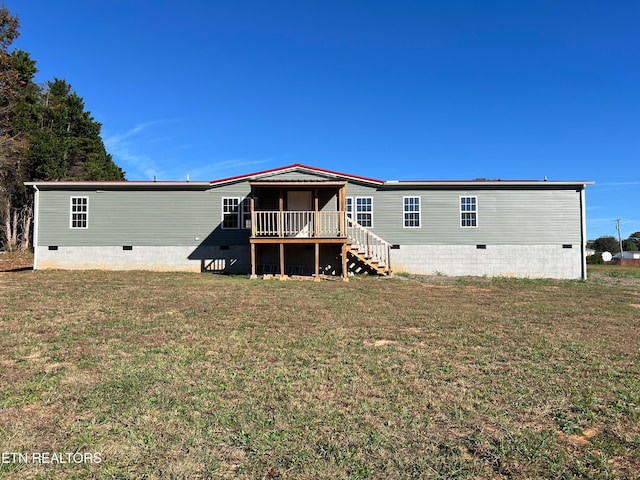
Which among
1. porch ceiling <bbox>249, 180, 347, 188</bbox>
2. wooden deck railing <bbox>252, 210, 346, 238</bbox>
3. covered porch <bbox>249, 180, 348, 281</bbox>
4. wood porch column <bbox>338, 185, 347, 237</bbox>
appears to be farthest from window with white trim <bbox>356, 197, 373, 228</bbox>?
porch ceiling <bbox>249, 180, 347, 188</bbox>

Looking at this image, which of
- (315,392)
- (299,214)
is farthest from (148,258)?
(315,392)

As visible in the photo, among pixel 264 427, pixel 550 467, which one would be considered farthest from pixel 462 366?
pixel 264 427

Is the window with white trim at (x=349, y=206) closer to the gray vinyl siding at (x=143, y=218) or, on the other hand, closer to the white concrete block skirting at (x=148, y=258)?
the gray vinyl siding at (x=143, y=218)

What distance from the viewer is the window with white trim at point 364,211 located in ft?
56.5

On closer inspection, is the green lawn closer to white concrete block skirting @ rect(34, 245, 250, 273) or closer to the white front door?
the white front door

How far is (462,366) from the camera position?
4.96m

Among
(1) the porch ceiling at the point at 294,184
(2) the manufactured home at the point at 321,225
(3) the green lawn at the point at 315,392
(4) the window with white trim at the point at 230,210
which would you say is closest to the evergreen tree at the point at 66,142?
(2) the manufactured home at the point at 321,225

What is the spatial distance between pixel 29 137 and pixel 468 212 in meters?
27.4

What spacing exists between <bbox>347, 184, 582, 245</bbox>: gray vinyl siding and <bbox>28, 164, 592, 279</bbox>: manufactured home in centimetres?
4

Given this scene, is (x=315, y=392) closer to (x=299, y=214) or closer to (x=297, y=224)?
(x=297, y=224)

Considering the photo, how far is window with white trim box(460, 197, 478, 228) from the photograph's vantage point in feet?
57.0

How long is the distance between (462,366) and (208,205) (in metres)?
14.1

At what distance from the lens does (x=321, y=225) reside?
53.7 feet

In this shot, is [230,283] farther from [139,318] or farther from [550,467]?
[550,467]
